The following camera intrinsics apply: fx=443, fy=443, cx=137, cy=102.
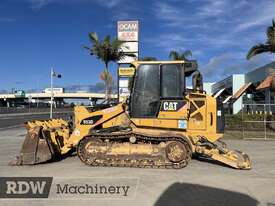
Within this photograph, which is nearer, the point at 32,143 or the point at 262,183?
the point at 262,183

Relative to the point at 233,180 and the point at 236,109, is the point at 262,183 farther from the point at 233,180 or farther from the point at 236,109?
the point at 236,109

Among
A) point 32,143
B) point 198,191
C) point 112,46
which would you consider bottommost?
point 198,191

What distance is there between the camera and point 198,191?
30.5 feet

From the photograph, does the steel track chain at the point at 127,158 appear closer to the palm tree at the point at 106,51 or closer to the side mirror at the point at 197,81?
the side mirror at the point at 197,81

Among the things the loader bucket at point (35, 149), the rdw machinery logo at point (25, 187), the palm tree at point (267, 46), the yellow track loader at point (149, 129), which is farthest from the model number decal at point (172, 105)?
the palm tree at point (267, 46)

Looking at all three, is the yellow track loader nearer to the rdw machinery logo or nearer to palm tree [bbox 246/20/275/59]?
the rdw machinery logo

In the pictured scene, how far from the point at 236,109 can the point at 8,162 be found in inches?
1404

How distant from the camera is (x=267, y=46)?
2530 centimetres

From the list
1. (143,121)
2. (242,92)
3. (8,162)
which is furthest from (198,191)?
(242,92)

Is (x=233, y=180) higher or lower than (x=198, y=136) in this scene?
lower

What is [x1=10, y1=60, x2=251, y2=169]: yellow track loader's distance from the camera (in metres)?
12.3

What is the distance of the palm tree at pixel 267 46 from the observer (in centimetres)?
2481

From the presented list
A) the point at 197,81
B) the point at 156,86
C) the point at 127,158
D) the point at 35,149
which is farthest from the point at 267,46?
the point at 35,149

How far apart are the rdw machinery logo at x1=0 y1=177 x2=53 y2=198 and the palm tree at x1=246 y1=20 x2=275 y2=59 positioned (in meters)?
18.1
